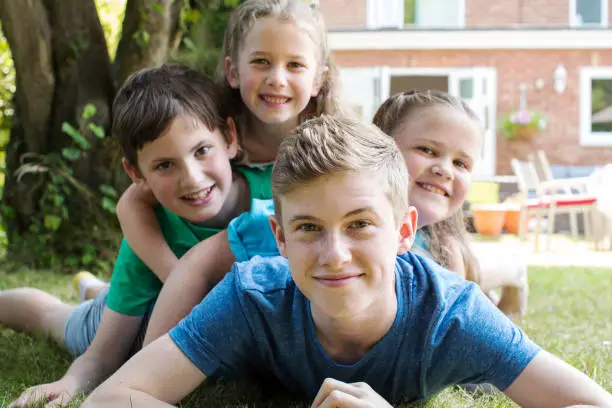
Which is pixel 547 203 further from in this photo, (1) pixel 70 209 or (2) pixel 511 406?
(2) pixel 511 406

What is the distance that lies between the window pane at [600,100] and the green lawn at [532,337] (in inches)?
480

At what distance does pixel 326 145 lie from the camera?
5.87 ft

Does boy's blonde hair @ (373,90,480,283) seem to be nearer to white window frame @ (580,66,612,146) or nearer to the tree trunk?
the tree trunk

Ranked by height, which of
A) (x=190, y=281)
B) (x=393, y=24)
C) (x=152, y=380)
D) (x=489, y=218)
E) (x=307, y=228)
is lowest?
(x=489, y=218)

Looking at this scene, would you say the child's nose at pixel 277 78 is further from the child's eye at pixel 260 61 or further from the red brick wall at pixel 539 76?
the red brick wall at pixel 539 76

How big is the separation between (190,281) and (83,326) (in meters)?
0.92

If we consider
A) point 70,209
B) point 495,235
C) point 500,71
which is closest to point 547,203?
point 495,235

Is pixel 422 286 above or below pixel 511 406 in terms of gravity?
above

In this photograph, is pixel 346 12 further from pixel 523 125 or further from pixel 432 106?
pixel 432 106

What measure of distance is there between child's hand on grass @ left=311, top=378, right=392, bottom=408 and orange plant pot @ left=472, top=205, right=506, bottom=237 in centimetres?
1136

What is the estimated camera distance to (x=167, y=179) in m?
2.60

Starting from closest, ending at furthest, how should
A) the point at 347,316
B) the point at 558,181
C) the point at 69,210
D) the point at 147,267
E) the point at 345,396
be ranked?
the point at 345,396 → the point at 347,316 → the point at 147,267 → the point at 69,210 → the point at 558,181

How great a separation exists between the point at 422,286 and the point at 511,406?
581mm

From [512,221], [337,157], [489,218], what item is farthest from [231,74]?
[512,221]
